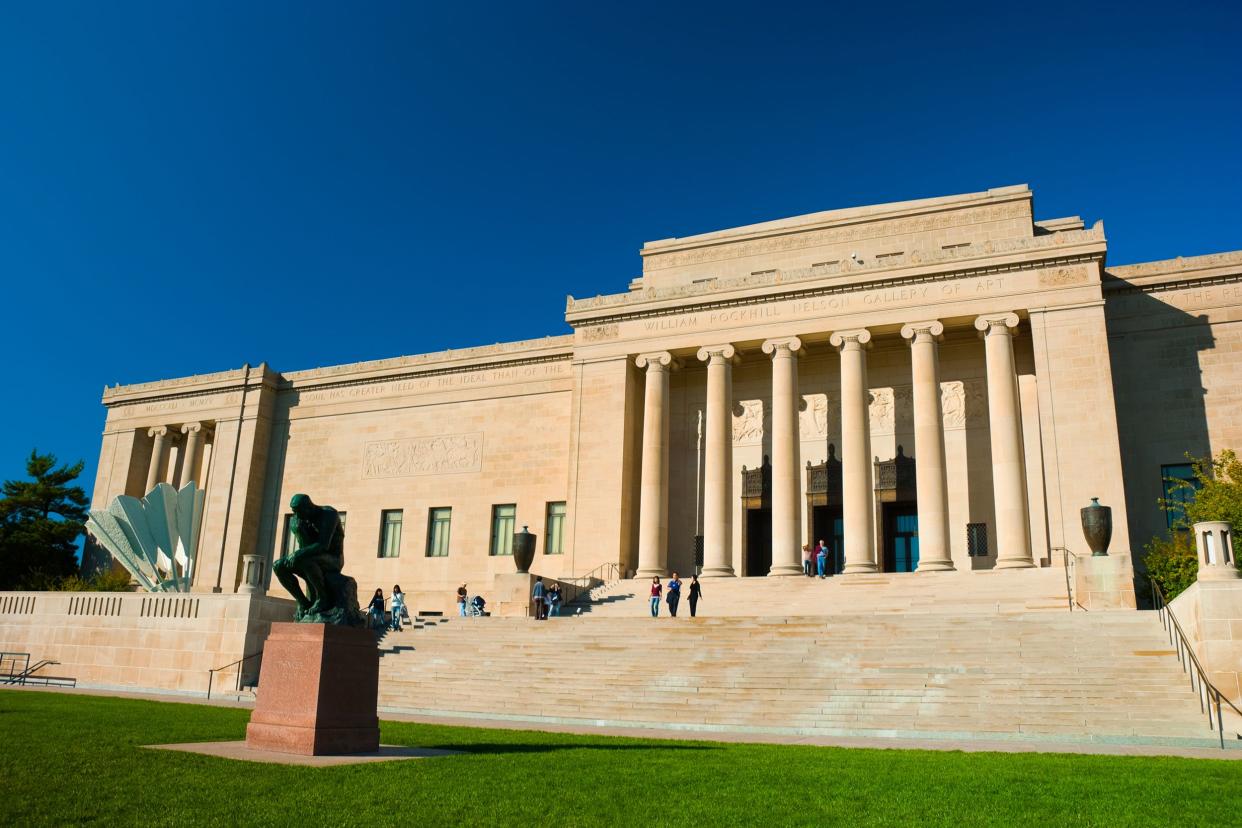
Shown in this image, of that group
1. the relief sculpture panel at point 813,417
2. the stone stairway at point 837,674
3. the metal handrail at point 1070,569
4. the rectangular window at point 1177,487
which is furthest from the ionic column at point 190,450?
the rectangular window at point 1177,487

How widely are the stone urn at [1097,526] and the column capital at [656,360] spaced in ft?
52.1

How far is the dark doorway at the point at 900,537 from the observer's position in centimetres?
3381

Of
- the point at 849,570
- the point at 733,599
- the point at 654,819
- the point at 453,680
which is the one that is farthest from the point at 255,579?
the point at 654,819

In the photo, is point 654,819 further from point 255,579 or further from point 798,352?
point 798,352

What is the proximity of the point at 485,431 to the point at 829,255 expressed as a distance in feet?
51.4

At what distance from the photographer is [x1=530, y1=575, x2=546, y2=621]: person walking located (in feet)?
92.9

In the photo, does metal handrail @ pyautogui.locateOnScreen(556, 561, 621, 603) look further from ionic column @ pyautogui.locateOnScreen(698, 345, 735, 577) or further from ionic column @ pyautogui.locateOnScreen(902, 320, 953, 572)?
ionic column @ pyautogui.locateOnScreen(902, 320, 953, 572)

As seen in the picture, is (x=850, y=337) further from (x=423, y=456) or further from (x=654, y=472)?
(x=423, y=456)

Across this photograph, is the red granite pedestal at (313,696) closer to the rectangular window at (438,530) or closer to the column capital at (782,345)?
the column capital at (782,345)

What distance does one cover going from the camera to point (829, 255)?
37.7m

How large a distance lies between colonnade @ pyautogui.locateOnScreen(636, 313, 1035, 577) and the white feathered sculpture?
16897 mm

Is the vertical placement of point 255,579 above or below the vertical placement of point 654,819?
above

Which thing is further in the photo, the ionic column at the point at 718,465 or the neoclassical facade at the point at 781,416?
the ionic column at the point at 718,465

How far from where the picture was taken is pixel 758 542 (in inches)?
1417
